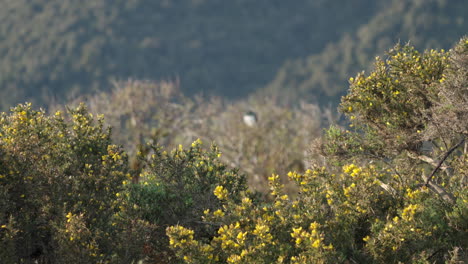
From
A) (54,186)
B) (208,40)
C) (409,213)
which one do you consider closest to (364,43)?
(208,40)

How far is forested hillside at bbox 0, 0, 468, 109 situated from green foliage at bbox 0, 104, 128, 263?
7244 centimetres

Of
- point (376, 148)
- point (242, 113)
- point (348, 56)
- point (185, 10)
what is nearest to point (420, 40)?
point (348, 56)

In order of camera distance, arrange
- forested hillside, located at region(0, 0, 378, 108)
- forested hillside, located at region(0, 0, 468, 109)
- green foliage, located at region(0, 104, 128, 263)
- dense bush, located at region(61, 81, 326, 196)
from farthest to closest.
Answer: forested hillside, located at region(0, 0, 468, 109), forested hillside, located at region(0, 0, 378, 108), dense bush, located at region(61, 81, 326, 196), green foliage, located at region(0, 104, 128, 263)

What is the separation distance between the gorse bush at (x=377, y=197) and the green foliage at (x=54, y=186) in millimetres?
1334

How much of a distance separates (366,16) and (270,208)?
97834 millimetres

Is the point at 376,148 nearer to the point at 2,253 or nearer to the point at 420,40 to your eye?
the point at 2,253

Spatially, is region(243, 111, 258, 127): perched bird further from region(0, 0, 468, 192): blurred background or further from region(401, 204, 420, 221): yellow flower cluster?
Result: region(0, 0, 468, 192): blurred background

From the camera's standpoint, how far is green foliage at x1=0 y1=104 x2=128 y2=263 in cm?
730

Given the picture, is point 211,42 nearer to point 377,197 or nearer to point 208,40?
point 208,40

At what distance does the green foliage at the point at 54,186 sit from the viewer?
7.30 meters

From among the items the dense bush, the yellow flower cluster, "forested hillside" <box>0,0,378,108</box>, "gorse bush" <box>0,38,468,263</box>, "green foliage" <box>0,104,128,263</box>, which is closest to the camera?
the yellow flower cluster

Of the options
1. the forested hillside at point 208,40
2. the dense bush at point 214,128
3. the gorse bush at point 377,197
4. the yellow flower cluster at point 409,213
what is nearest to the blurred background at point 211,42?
the forested hillside at point 208,40

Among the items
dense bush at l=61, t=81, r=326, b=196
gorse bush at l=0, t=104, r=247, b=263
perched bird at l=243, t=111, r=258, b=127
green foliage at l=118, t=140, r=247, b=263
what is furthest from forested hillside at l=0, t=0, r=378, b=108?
gorse bush at l=0, t=104, r=247, b=263

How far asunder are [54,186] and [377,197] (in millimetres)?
4435
